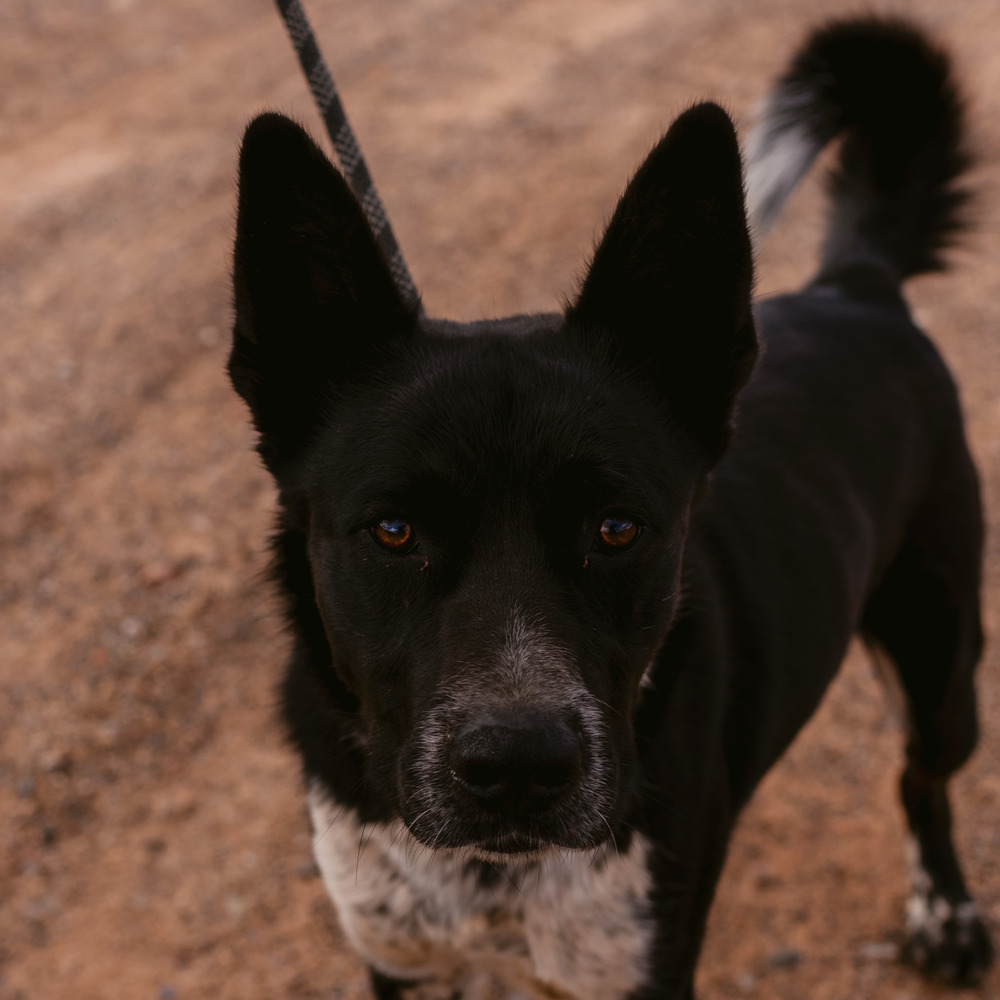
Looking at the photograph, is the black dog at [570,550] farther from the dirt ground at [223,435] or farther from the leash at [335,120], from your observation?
the dirt ground at [223,435]

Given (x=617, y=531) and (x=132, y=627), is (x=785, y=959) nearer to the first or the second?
(x=617, y=531)

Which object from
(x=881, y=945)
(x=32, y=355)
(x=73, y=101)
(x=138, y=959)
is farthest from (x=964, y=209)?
(x=73, y=101)

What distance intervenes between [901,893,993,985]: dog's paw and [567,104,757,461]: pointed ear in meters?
2.25

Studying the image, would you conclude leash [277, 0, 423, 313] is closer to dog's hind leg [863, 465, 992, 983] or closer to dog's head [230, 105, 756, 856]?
dog's head [230, 105, 756, 856]

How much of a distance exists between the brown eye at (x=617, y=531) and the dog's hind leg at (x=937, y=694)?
1.57 m

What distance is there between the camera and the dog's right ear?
212 centimetres

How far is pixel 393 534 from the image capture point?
7.18 feet

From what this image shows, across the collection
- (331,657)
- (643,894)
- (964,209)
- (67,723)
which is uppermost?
(331,657)

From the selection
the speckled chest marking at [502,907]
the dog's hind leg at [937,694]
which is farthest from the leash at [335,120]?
the dog's hind leg at [937,694]

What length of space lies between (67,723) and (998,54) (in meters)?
8.69

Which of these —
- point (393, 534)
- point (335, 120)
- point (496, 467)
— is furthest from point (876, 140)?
point (393, 534)

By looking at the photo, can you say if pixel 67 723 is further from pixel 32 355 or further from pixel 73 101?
pixel 73 101

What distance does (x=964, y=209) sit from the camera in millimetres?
3785

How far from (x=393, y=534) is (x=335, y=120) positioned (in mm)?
1153
